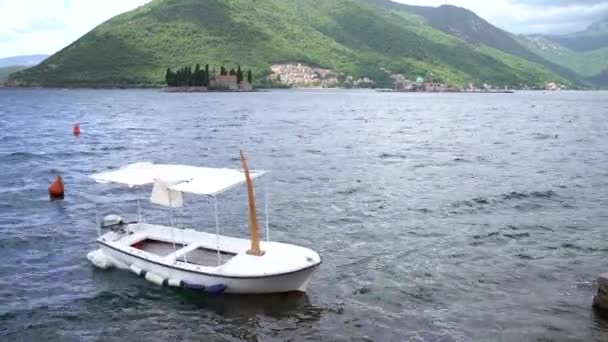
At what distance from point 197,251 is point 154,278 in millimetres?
2261

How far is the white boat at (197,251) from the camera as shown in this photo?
2088 cm

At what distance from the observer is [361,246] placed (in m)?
28.0

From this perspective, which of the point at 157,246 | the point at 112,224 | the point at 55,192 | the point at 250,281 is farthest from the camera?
the point at 55,192

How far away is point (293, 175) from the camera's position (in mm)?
48125

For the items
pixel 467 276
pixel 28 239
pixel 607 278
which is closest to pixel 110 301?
pixel 28 239

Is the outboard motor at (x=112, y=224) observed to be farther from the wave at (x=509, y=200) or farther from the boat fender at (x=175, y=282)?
the wave at (x=509, y=200)

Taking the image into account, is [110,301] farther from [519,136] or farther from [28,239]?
[519,136]

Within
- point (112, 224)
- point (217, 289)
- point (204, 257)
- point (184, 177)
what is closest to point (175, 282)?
point (204, 257)

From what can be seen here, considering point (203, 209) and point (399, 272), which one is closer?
point (399, 272)

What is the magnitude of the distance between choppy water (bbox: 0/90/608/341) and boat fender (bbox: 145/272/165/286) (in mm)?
382

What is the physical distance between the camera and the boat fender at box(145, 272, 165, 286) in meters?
22.7

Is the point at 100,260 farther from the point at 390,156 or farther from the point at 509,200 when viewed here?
the point at 390,156

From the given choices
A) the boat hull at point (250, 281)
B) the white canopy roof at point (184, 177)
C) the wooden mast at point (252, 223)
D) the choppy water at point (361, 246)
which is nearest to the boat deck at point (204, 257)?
the boat hull at point (250, 281)

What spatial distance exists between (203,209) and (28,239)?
10.4 meters
